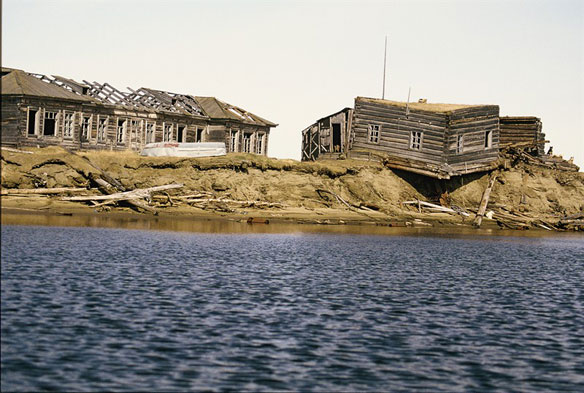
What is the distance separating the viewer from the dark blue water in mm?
14539

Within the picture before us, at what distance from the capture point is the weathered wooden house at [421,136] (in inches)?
2640

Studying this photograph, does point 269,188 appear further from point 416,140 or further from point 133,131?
point 416,140

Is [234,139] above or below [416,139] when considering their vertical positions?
below

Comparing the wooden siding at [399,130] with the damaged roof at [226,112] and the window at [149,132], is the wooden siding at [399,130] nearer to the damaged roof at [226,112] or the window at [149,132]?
the damaged roof at [226,112]

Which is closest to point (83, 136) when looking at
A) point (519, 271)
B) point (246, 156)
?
point (246, 156)

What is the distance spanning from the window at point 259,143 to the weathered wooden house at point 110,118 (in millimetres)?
61

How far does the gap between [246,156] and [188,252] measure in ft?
87.9

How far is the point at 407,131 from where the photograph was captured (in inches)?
2653

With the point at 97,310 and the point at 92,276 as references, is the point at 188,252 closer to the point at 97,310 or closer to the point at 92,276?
the point at 92,276

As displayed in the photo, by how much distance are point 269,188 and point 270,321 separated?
4013cm

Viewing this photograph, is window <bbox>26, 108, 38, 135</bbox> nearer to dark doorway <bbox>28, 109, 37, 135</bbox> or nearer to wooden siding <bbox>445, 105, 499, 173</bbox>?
dark doorway <bbox>28, 109, 37, 135</bbox>

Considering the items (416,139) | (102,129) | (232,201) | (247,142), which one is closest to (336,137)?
(416,139)

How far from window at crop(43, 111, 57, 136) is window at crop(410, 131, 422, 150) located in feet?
101

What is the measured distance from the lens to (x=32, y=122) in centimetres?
6159
